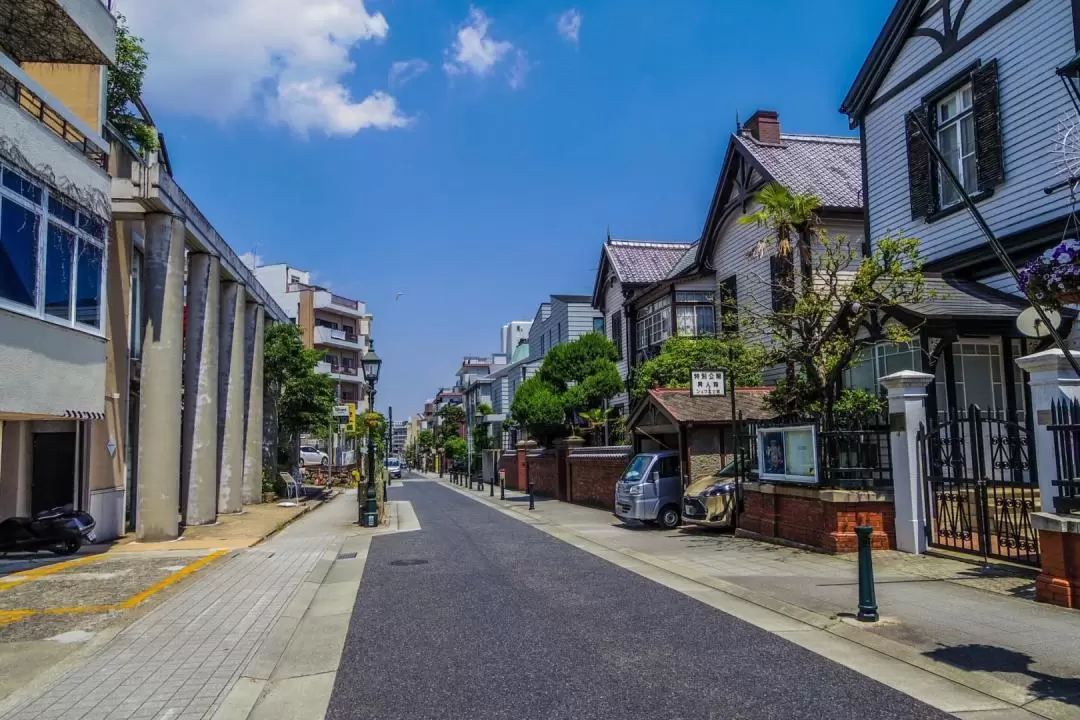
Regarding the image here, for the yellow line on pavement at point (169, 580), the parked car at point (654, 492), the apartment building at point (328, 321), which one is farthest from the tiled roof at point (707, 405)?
the apartment building at point (328, 321)

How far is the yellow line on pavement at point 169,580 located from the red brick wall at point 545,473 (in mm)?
17877

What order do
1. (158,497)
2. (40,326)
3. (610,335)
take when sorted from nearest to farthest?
1. (40,326)
2. (158,497)
3. (610,335)

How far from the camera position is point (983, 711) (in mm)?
5172

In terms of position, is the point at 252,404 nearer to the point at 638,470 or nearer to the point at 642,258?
the point at 638,470

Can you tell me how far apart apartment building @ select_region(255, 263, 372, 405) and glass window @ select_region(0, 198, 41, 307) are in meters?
50.1

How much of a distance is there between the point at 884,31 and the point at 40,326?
698 inches

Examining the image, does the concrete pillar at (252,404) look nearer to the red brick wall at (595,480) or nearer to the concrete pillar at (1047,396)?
the red brick wall at (595,480)

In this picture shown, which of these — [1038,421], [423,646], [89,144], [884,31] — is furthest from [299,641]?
[884,31]

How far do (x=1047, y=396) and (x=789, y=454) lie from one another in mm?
5244

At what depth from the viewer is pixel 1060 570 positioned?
782 centimetres

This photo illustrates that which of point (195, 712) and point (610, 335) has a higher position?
point (610, 335)

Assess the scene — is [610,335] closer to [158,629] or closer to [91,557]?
[91,557]

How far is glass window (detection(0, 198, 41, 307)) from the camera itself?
1151 cm

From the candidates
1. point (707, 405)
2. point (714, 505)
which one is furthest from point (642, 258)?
point (714, 505)
